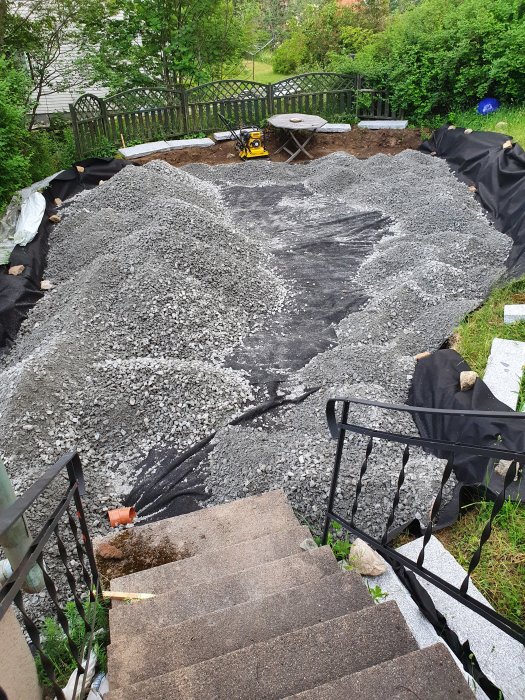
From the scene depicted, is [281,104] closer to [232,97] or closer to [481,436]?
[232,97]

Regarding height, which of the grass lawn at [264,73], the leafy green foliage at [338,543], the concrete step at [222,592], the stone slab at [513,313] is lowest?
the leafy green foliage at [338,543]

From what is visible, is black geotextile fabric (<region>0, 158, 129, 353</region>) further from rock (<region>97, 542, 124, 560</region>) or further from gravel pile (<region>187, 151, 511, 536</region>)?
rock (<region>97, 542, 124, 560</region>)

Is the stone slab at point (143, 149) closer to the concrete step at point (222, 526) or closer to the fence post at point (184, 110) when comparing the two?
the fence post at point (184, 110)

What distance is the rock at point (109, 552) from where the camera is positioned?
2884 millimetres

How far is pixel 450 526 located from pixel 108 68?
12019 millimetres

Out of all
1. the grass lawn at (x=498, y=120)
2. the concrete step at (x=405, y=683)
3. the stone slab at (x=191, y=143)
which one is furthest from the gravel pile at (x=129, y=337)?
the grass lawn at (x=498, y=120)

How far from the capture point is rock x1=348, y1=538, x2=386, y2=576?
103 inches

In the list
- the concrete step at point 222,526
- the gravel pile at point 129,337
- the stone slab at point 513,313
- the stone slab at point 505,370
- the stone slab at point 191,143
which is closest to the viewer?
the concrete step at point 222,526

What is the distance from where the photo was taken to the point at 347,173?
9258 millimetres

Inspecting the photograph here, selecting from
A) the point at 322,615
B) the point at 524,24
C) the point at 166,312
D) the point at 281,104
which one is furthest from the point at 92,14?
the point at 322,615

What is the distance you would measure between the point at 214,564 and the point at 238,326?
3.21 m

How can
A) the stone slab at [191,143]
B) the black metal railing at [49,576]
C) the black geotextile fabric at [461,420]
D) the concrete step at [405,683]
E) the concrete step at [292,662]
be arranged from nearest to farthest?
the black metal railing at [49,576] < the concrete step at [405,683] < the concrete step at [292,662] < the black geotextile fabric at [461,420] < the stone slab at [191,143]

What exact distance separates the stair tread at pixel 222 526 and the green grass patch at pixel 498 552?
92cm

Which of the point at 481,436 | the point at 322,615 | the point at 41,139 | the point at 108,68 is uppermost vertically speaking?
the point at 108,68
